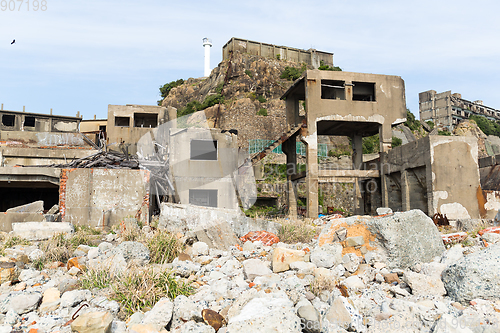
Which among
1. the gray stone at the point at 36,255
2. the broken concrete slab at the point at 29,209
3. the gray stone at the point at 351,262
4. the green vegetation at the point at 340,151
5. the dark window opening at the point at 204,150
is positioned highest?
the green vegetation at the point at 340,151

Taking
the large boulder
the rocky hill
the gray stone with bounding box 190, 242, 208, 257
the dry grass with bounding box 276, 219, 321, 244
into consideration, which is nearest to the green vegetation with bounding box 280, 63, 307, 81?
Answer: the rocky hill

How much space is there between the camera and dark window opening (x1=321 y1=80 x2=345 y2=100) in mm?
19375

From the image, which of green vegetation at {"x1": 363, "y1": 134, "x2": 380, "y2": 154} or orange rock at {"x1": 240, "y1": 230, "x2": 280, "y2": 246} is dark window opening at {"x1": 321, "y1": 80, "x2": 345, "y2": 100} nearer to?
orange rock at {"x1": 240, "y1": 230, "x2": 280, "y2": 246}

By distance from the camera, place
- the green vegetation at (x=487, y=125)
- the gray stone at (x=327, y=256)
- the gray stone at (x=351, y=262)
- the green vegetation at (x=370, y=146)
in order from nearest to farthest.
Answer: the gray stone at (x=351, y=262) → the gray stone at (x=327, y=256) → the green vegetation at (x=370, y=146) → the green vegetation at (x=487, y=125)

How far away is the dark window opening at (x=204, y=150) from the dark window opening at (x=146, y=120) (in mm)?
10595

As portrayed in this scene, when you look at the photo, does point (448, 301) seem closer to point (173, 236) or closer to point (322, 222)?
point (173, 236)

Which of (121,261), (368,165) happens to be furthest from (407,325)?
(368,165)

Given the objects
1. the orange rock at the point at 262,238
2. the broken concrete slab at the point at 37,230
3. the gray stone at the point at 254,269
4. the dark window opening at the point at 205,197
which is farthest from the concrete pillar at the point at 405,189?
the broken concrete slab at the point at 37,230

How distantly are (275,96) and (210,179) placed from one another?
26642mm

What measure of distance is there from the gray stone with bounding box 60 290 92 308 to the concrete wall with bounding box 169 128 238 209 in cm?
1224

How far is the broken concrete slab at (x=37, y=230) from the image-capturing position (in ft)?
31.1

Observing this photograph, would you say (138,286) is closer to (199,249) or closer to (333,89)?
(199,249)

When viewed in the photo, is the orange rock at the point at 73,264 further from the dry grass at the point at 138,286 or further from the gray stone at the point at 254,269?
the gray stone at the point at 254,269

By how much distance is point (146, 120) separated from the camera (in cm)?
2892
